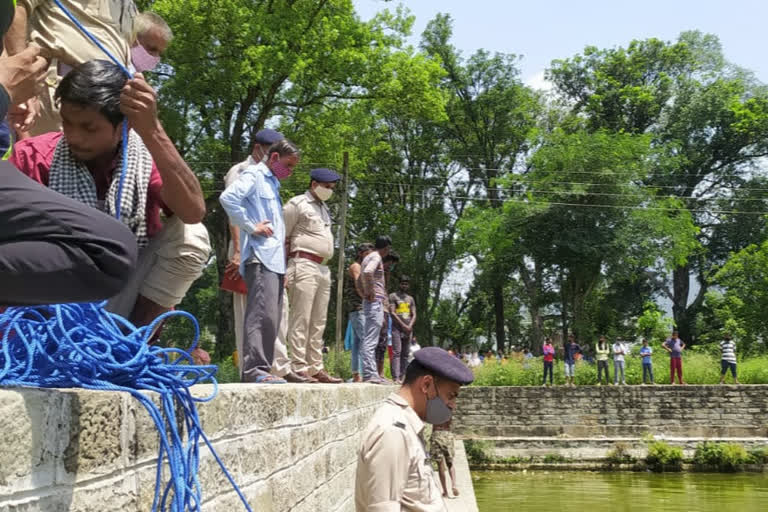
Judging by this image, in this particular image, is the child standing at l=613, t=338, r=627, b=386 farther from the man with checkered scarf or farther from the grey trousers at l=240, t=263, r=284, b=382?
the man with checkered scarf

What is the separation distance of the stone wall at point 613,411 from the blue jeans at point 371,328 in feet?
54.4

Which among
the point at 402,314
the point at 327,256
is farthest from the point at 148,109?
the point at 402,314

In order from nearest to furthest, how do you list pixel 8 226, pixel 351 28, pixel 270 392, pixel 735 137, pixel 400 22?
pixel 8 226, pixel 270 392, pixel 351 28, pixel 400 22, pixel 735 137

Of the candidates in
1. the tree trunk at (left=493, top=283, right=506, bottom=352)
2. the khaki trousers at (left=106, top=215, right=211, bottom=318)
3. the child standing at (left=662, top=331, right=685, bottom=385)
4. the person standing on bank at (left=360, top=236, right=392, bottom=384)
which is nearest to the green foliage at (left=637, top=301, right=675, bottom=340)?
the tree trunk at (left=493, top=283, right=506, bottom=352)

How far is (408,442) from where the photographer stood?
3219 millimetres

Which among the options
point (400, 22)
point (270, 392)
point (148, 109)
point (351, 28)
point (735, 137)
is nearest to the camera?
point (148, 109)

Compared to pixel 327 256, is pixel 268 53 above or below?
above

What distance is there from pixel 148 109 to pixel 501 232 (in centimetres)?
3578

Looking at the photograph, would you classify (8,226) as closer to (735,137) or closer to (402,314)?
(402,314)

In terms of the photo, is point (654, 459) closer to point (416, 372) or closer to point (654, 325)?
point (654, 325)

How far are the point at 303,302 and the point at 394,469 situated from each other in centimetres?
336

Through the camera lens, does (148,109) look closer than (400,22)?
Yes

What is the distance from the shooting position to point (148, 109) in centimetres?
254

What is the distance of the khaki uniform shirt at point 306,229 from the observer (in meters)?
6.50
